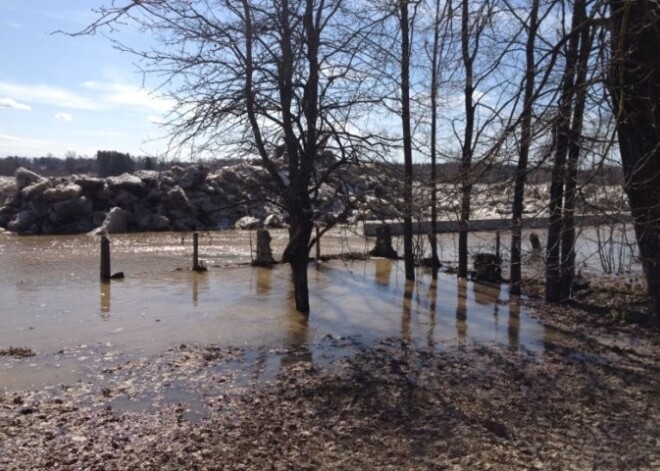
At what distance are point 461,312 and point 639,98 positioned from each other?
7774mm

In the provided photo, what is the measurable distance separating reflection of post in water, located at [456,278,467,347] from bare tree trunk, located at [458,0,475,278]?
37.5 inches

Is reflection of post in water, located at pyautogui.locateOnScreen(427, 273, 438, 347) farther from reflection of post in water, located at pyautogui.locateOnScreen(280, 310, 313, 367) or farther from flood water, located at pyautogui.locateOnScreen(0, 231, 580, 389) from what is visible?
reflection of post in water, located at pyautogui.locateOnScreen(280, 310, 313, 367)

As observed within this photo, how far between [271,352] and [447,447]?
149 inches

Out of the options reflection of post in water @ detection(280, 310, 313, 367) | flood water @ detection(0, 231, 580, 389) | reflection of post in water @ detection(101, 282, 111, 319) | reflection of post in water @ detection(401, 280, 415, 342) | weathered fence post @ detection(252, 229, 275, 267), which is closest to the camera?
reflection of post in water @ detection(280, 310, 313, 367)

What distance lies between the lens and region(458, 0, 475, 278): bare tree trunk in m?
5.53

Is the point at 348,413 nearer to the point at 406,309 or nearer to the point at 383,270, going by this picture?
the point at 406,309

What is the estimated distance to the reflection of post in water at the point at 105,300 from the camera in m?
11.1

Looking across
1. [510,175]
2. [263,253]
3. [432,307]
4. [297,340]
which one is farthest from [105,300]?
[510,175]

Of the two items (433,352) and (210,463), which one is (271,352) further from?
(210,463)

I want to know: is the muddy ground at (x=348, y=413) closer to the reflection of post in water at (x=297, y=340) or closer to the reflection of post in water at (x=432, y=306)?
the reflection of post in water at (x=297, y=340)

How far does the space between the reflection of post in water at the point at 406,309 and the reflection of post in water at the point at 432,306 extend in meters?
0.34

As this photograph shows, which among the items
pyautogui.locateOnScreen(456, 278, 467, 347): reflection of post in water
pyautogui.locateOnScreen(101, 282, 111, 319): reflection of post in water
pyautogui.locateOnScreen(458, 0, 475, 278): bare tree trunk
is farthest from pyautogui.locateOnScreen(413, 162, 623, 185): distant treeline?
pyautogui.locateOnScreen(101, 282, 111, 319): reflection of post in water

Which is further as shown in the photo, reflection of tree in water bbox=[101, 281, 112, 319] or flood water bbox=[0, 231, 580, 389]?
reflection of tree in water bbox=[101, 281, 112, 319]

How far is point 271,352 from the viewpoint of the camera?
8.42 meters
